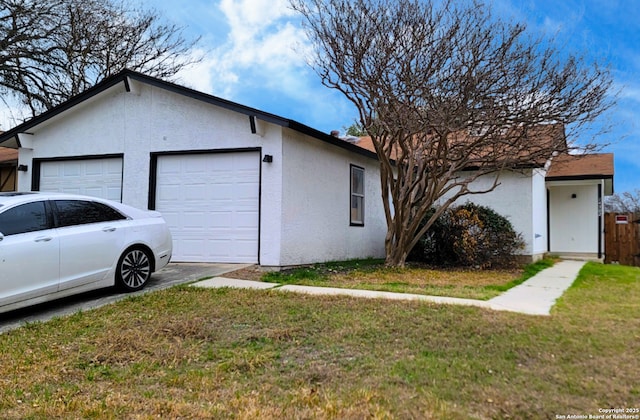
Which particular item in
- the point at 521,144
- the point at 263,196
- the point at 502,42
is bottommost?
the point at 263,196

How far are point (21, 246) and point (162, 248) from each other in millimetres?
2318

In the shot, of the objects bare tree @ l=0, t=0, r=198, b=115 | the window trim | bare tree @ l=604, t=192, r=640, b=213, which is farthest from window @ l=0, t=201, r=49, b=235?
bare tree @ l=604, t=192, r=640, b=213

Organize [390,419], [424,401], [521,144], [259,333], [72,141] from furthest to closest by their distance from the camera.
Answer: [72,141]
[521,144]
[259,333]
[424,401]
[390,419]

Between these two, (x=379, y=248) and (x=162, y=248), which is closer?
(x=162, y=248)

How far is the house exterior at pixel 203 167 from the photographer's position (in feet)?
31.2

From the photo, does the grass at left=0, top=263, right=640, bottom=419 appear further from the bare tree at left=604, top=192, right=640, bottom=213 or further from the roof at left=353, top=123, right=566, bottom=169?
the bare tree at left=604, top=192, right=640, bottom=213

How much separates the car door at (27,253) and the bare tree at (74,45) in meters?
13.4

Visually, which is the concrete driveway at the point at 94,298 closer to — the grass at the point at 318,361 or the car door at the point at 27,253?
the car door at the point at 27,253

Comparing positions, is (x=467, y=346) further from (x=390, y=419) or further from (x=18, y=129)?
(x=18, y=129)

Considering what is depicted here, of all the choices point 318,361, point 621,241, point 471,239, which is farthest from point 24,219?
point 621,241

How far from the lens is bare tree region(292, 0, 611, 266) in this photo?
30.8 feet

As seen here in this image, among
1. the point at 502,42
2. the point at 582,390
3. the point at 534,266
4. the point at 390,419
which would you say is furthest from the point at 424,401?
the point at 534,266

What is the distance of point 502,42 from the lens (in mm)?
9492

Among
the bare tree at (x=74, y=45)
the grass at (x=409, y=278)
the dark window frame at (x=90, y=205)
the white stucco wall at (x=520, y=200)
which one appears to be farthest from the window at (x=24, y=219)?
the bare tree at (x=74, y=45)
